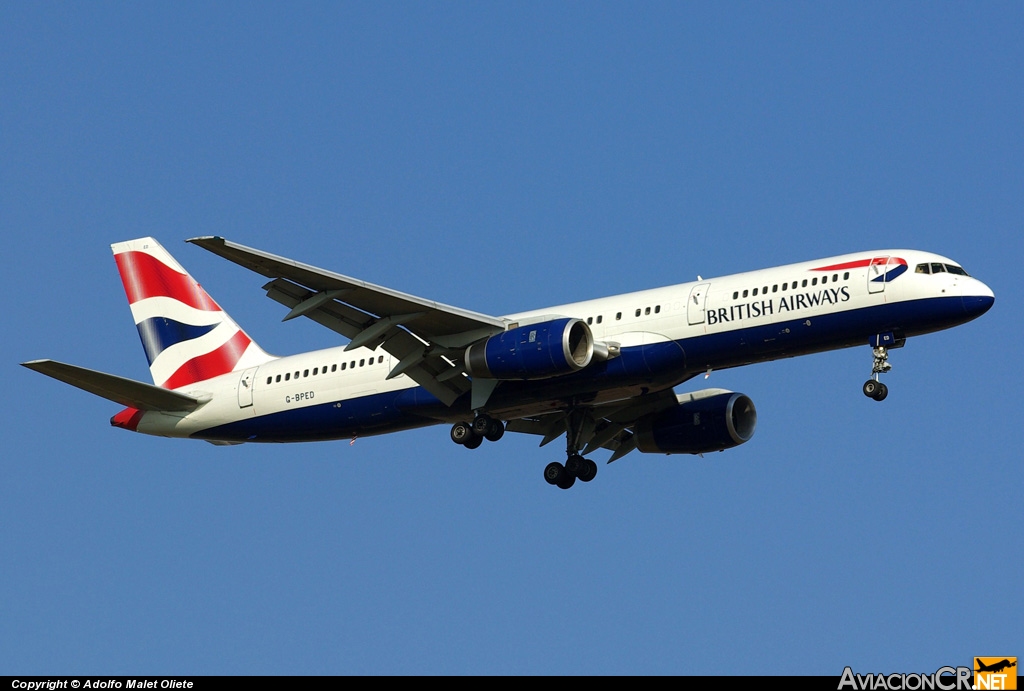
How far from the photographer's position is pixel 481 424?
Result: 45.3m

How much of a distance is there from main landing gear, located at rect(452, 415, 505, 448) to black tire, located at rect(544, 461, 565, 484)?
331cm

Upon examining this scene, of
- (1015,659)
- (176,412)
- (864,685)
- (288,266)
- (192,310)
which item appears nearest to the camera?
(864,685)

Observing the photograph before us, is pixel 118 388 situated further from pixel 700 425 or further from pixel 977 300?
pixel 977 300

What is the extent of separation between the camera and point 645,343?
4309cm

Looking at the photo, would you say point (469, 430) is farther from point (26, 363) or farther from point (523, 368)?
point (26, 363)

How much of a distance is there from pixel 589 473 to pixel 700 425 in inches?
153

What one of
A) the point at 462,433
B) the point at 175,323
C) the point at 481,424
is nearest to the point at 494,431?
the point at 481,424

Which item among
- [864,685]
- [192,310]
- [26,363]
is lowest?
[864,685]

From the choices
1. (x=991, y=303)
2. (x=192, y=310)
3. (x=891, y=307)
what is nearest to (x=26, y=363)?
(x=192, y=310)

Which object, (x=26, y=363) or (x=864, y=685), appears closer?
(x=864, y=685)

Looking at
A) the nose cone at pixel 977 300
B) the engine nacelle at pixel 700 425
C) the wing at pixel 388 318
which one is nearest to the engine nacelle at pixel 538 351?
the wing at pixel 388 318

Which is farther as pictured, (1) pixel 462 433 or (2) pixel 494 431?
(1) pixel 462 433

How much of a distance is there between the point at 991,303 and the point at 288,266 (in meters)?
18.3

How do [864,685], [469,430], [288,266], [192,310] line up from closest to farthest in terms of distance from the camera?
1. [864,685]
2. [288,266]
3. [469,430]
4. [192,310]
